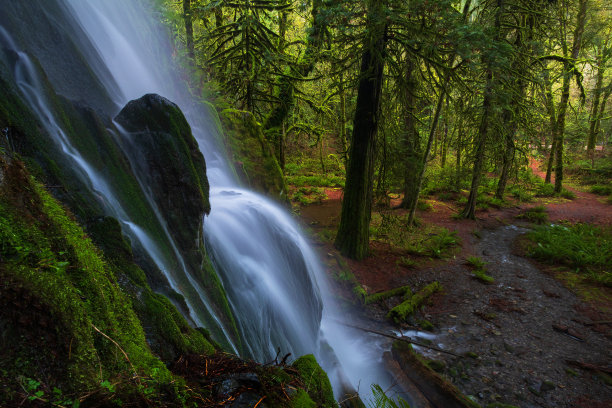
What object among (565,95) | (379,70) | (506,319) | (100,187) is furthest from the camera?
(565,95)

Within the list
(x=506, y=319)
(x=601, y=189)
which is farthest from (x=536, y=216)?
(x=601, y=189)

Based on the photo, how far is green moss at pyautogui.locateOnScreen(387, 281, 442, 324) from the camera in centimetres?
663

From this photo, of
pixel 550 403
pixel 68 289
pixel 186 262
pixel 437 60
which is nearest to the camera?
pixel 68 289

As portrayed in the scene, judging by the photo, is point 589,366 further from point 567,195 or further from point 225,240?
point 567,195

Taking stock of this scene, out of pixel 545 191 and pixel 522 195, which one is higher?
pixel 545 191

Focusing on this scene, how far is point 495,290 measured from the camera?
7.76 m

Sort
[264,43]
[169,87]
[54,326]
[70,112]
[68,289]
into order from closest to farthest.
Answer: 1. [54,326]
2. [68,289]
3. [70,112]
4. [169,87]
5. [264,43]

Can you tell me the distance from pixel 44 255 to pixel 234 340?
8.28 feet

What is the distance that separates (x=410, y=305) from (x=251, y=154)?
19.4ft

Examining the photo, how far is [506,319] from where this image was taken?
6578 millimetres

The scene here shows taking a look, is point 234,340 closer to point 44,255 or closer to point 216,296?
point 216,296

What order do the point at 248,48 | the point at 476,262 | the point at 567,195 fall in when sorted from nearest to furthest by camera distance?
1. the point at 248,48
2. the point at 476,262
3. the point at 567,195

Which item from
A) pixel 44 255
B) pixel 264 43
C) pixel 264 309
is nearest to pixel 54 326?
pixel 44 255

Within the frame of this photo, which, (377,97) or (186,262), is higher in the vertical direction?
(377,97)
